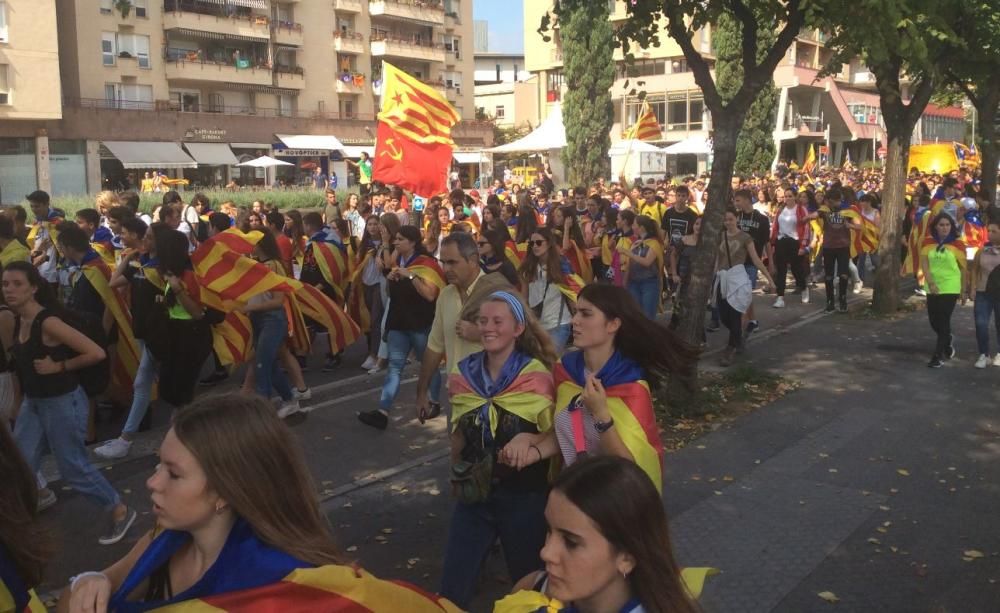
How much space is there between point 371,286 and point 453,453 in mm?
6985

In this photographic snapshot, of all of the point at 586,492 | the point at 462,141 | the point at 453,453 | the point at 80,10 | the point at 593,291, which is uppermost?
the point at 80,10

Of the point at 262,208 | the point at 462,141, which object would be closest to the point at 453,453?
the point at 262,208

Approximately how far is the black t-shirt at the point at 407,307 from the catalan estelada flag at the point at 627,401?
395 centimetres

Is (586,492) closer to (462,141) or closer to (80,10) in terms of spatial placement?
(80,10)

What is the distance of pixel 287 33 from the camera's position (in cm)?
5412

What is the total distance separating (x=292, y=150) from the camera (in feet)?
174

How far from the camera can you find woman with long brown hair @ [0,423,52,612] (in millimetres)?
2512

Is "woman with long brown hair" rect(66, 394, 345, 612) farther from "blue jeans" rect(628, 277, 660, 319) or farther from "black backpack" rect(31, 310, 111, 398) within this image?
"blue jeans" rect(628, 277, 660, 319)

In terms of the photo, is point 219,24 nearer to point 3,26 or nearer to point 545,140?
point 3,26

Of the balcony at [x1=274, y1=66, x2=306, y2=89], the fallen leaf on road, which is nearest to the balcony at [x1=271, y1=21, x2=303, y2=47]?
the balcony at [x1=274, y1=66, x2=306, y2=89]

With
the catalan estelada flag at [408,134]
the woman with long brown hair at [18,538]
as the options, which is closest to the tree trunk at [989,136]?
the catalan estelada flag at [408,134]

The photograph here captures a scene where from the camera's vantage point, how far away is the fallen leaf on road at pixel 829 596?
497cm

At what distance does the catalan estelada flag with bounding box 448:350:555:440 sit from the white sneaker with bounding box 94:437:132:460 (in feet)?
14.0

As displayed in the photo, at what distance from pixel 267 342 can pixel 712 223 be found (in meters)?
4.18
